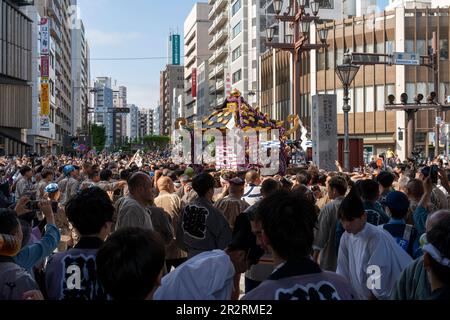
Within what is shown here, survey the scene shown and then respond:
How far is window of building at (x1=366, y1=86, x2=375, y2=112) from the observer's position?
48.0 metres

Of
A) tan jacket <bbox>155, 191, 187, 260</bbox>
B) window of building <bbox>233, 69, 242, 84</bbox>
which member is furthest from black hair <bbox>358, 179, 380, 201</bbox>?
window of building <bbox>233, 69, 242, 84</bbox>

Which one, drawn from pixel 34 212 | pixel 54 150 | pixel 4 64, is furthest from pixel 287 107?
pixel 34 212

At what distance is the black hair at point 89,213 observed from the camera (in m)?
3.74

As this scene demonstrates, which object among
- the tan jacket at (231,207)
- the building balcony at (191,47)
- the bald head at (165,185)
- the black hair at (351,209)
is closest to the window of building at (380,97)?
the bald head at (165,185)

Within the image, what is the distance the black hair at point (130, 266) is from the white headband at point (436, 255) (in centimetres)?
138

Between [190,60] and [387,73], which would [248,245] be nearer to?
[387,73]

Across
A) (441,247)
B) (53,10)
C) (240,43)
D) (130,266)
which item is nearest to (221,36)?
(240,43)

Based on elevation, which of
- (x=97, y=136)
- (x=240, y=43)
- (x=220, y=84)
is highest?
(x=240, y=43)

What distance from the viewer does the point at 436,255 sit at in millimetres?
2748

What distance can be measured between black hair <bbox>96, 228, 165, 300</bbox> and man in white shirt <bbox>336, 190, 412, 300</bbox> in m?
2.08

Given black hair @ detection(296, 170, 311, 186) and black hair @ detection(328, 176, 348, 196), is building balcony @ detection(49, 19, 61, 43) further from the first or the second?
black hair @ detection(328, 176, 348, 196)

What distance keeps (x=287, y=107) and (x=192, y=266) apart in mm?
54341

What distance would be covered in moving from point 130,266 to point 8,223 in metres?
1.57
